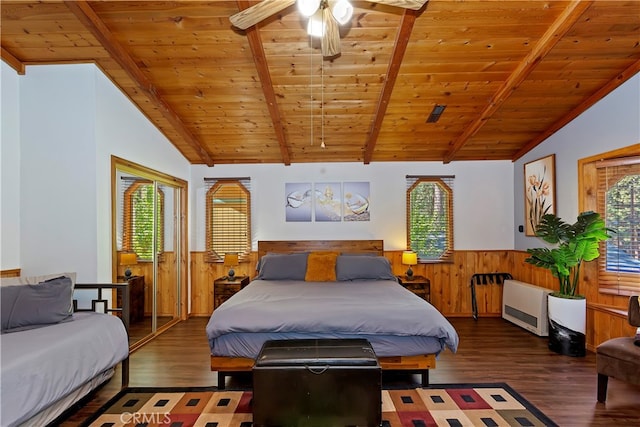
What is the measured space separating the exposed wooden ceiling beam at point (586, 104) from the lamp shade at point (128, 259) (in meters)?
5.30

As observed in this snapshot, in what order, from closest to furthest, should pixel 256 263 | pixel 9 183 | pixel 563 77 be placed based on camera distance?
pixel 9 183, pixel 563 77, pixel 256 263

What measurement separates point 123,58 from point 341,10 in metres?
2.21

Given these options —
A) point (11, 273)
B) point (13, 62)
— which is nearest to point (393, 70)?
point (13, 62)

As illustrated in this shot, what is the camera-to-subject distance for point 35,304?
99.8 inches

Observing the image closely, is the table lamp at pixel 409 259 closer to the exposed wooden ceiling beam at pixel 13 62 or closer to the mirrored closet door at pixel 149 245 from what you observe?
the mirrored closet door at pixel 149 245

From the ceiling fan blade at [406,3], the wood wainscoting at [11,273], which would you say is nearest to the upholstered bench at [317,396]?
the ceiling fan blade at [406,3]

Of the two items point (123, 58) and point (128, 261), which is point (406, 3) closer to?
point (123, 58)

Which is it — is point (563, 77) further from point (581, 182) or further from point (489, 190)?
point (489, 190)

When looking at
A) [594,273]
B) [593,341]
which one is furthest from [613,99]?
[593,341]

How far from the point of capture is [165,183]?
4664 mm

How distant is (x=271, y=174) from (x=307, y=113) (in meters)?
1.52

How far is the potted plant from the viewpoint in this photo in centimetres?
352

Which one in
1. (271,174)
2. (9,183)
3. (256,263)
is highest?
(271,174)

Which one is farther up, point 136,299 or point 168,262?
point 168,262
